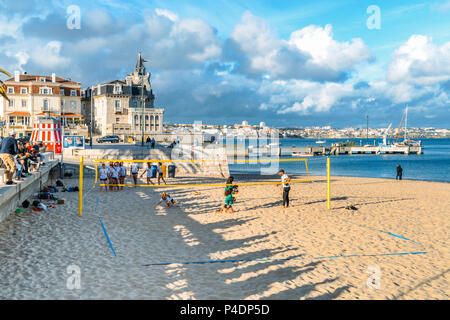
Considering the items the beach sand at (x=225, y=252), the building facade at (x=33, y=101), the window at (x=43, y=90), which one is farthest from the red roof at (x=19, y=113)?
the beach sand at (x=225, y=252)

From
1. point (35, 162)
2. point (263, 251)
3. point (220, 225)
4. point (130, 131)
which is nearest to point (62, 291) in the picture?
point (263, 251)

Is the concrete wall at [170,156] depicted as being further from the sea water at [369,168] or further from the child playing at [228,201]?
the child playing at [228,201]

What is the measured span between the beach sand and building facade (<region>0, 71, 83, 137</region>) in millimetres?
48071

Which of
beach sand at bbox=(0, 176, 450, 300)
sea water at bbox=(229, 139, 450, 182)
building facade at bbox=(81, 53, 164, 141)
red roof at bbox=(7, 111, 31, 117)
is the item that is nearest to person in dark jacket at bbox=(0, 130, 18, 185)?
beach sand at bbox=(0, 176, 450, 300)

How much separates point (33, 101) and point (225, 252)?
5832 centimetres

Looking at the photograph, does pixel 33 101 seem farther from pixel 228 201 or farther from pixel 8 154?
pixel 228 201

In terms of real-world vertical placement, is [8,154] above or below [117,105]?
below

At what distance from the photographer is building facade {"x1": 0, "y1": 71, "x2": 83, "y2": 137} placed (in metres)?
55.8

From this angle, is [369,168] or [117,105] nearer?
[369,168]

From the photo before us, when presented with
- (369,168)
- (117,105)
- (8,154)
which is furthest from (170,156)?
(117,105)

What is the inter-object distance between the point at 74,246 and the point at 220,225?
166 inches

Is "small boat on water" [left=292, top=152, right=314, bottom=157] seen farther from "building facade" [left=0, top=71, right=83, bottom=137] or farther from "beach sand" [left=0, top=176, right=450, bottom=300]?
"beach sand" [left=0, top=176, right=450, bottom=300]

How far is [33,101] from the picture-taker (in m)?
56.7

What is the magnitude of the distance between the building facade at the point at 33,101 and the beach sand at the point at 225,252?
48.1 metres
